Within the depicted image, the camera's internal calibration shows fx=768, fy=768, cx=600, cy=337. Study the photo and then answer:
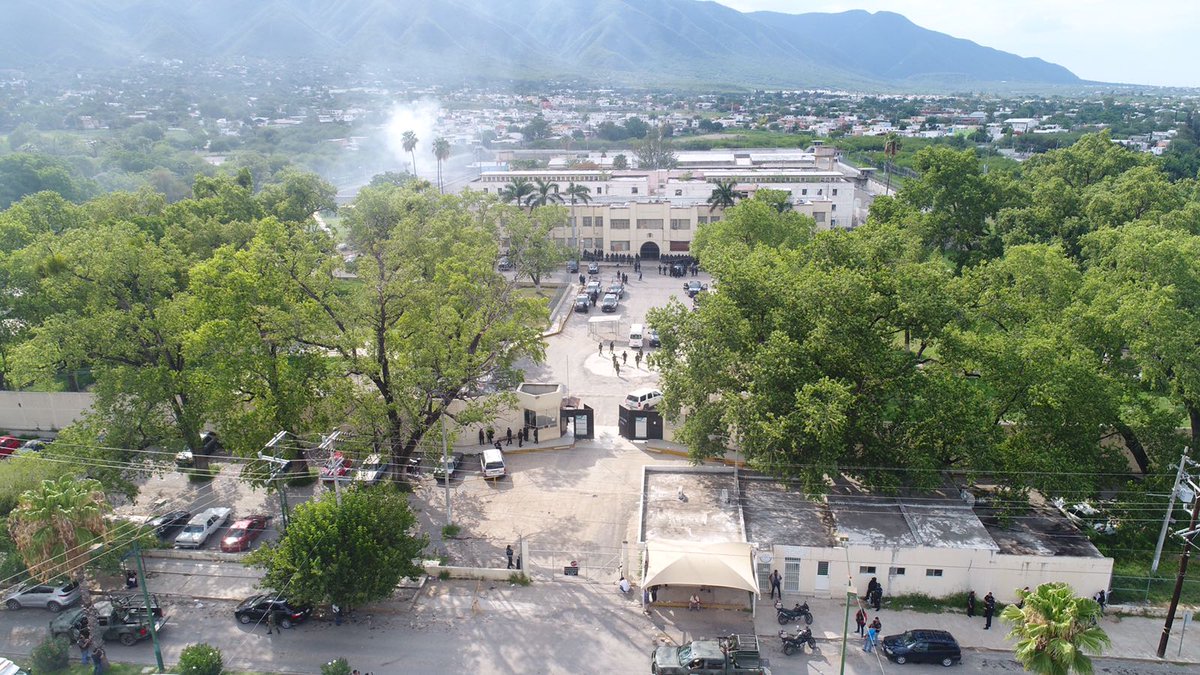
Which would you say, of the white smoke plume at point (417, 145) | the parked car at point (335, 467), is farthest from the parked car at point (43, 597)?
the white smoke plume at point (417, 145)

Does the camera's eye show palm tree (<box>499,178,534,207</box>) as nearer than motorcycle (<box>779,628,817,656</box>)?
No

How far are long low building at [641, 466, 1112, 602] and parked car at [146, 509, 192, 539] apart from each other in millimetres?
16272

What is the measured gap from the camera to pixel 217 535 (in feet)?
86.7

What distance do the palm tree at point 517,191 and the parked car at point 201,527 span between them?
41.8m

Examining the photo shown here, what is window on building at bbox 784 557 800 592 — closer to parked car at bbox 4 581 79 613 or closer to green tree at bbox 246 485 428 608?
green tree at bbox 246 485 428 608

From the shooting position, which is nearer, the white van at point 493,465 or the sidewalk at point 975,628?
the sidewalk at point 975,628

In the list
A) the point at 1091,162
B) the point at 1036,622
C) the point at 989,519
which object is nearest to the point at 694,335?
the point at 989,519

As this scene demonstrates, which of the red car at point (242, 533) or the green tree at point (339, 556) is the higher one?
the green tree at point (339, 556)

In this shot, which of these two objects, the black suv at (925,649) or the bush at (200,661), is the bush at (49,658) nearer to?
the bush at (200,661)

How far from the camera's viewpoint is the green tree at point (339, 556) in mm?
20375

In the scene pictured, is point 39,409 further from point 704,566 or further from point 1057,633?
point 1057,633

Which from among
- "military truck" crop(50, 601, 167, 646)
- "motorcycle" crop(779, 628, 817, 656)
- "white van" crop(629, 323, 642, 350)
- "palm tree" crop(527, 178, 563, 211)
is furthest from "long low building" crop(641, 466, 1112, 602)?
"palm tree" crop(527, 178, 563, 211)

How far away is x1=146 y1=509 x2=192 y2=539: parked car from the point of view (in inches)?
1036

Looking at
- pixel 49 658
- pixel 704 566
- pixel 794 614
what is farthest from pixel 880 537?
→ pixel 49 658
